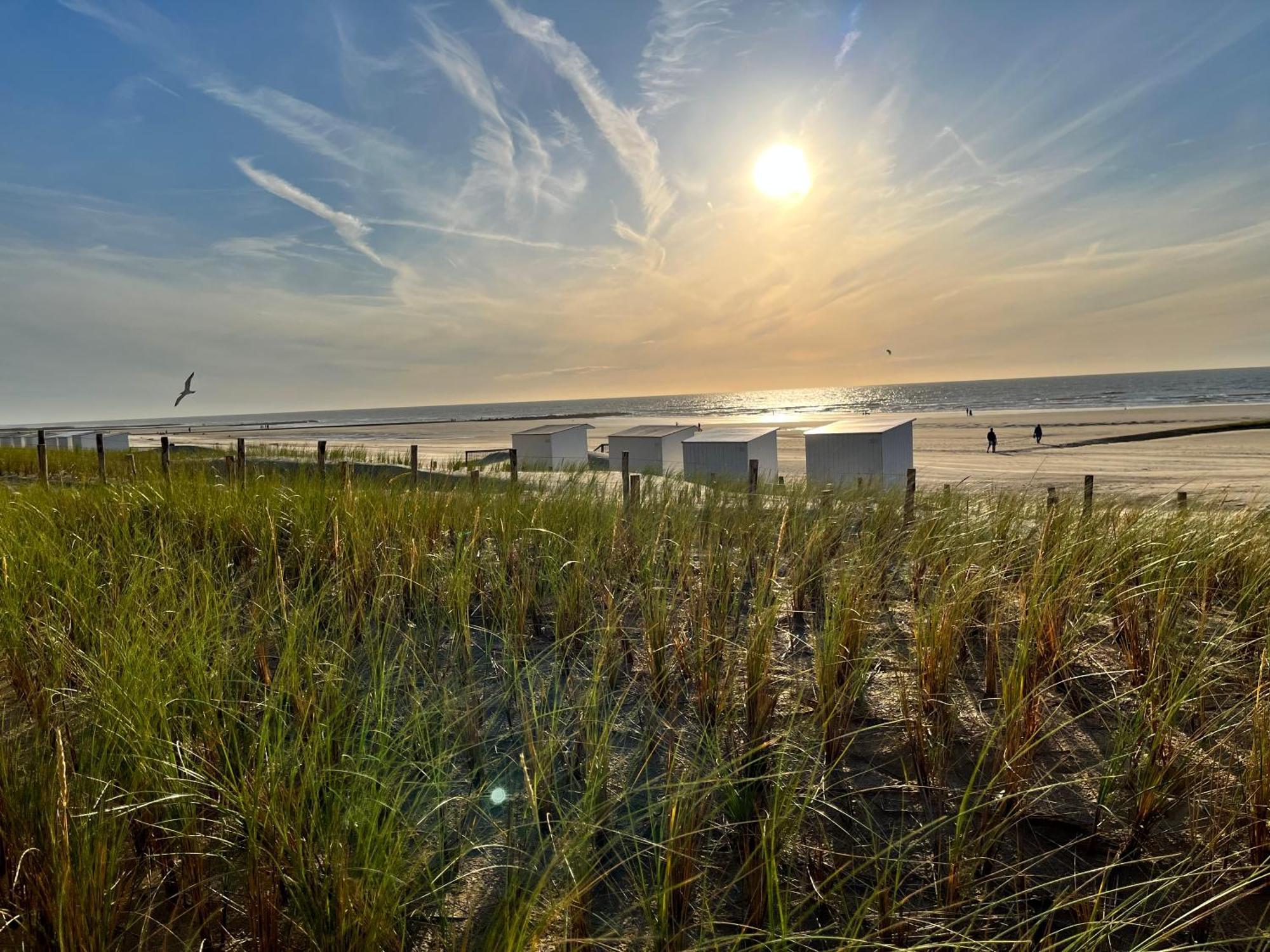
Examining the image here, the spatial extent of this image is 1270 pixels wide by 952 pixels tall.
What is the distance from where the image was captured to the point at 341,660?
320 cm

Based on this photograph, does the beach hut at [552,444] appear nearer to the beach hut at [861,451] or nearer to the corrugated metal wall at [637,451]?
the corrugated metal wall at [637,451]

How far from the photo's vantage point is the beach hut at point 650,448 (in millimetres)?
22844

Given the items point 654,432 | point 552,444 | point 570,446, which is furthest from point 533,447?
point 654,432

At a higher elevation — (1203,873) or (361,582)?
(361,582)

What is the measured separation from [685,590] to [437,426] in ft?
246

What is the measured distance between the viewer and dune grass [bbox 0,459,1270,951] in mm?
1924

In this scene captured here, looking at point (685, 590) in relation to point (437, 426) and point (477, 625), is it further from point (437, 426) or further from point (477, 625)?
point (437, 426)

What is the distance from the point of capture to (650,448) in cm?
2295

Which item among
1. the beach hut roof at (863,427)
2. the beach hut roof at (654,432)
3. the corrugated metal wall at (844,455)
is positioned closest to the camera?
the corrugated metal wall at (844,455)

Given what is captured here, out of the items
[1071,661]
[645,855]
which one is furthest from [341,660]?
[1071,661]

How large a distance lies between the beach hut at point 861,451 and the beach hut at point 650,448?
6349mm

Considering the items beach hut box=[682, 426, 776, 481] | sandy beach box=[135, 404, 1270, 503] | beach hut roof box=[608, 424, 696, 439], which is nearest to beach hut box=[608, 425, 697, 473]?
beach hut roof box=[608, 424, 696, 439]

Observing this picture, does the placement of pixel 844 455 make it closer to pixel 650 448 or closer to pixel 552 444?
pixel 650 448

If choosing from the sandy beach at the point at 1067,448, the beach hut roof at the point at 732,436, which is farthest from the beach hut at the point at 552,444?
the beach hut roof at the point at 732,436
